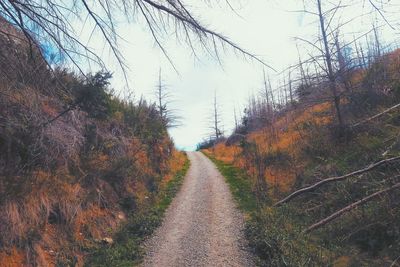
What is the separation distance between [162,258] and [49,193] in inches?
121

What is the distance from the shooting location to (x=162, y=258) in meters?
7.50

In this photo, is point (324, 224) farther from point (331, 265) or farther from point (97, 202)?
point (97, 202)

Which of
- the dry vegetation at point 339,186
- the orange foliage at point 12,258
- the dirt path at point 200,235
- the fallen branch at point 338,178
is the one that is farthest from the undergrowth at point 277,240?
the orange foliage at point 12,258

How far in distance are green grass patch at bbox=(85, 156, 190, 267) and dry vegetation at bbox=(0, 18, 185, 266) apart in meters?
0.27

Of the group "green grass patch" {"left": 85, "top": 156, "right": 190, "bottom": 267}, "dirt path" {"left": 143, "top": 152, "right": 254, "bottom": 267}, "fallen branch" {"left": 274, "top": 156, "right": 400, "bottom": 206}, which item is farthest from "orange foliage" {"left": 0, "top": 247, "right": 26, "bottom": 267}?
"fallen branch" {"left": 274, "top": 156, "right": 400, "bottom": 206}

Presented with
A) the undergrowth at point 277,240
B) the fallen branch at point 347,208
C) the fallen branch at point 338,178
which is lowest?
the undergrowth at point 277,240

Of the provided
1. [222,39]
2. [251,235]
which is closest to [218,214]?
[251,235]

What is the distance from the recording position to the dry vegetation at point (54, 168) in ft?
10.1

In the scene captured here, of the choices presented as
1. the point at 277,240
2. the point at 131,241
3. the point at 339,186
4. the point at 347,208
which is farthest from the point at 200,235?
the point at 339,186

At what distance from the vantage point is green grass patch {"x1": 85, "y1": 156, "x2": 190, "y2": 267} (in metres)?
7.43

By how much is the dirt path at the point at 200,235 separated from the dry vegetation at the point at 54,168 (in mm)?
1399

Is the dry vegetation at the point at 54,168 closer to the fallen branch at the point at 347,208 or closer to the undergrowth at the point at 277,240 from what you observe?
the undergrowth at the point at 277,240

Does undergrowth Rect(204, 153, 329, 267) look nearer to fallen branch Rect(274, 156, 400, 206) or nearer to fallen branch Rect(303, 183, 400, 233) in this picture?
fallen branch Rect(303, 183, 400, 233)

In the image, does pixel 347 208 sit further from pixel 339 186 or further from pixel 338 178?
pixel 339 186
